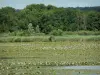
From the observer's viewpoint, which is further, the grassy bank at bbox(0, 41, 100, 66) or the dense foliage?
the dense foliage

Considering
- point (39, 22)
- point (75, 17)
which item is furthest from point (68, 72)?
point (75, 17)

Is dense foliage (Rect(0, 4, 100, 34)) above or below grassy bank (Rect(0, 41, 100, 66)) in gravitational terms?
below

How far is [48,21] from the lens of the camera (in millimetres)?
100312

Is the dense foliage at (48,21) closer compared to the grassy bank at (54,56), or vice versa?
the grassy bank at (54,56)

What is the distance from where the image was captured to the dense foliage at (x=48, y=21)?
9531 centimetres

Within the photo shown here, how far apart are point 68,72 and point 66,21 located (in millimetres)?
86402

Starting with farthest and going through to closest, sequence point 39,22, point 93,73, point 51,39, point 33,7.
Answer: point 33,7
point 39,22
point 51,39
point 93,73

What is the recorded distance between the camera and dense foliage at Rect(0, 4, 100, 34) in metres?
95.3

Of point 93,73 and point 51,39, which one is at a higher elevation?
point 93,73

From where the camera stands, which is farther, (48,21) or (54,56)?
(48,21)

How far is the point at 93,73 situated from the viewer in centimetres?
1923

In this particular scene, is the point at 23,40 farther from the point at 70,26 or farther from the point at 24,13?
the point at 24,13

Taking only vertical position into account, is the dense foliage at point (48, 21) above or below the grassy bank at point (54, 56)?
below

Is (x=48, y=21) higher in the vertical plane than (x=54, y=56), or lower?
lower
